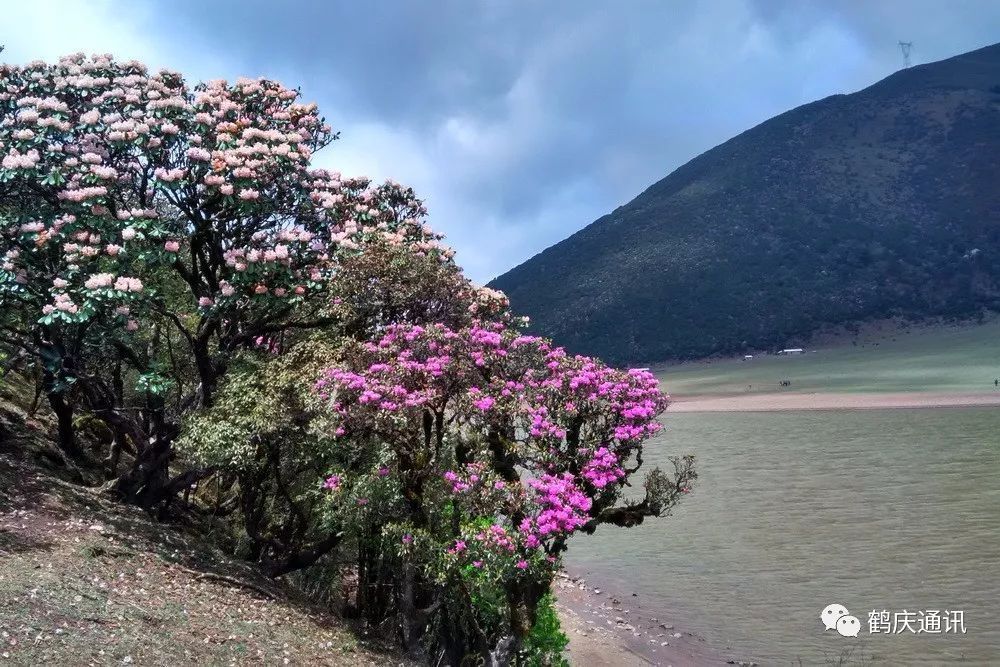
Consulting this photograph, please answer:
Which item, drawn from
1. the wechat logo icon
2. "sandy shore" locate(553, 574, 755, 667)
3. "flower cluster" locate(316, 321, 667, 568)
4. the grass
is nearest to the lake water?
the wechat logo icon

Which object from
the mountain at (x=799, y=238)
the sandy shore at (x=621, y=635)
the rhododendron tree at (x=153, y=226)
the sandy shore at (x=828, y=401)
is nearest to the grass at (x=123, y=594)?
the rhododendron tree at (x=153, y=226)

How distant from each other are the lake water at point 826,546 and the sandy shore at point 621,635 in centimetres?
52

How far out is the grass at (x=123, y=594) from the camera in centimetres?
951

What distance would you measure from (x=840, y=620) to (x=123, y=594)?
18.3m

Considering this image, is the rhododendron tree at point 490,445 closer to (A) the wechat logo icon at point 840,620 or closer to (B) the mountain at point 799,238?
(A) the wechat logo icon at point 840,620

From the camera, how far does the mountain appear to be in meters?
119

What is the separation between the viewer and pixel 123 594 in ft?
36.5

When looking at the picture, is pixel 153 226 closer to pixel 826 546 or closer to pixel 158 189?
pixel 158 189

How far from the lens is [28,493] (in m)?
13.1

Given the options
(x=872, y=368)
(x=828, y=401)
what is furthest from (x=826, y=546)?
(x=872, y=368)

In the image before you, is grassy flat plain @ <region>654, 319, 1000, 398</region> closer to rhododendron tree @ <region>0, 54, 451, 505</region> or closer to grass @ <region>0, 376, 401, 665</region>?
rhododendron tree @ <region>0, 54, 451, 505</region>

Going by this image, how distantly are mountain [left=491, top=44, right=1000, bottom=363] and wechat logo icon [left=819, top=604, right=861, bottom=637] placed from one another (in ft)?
320

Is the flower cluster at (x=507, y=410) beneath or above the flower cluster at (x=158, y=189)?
beneath

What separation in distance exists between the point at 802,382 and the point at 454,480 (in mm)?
77728
